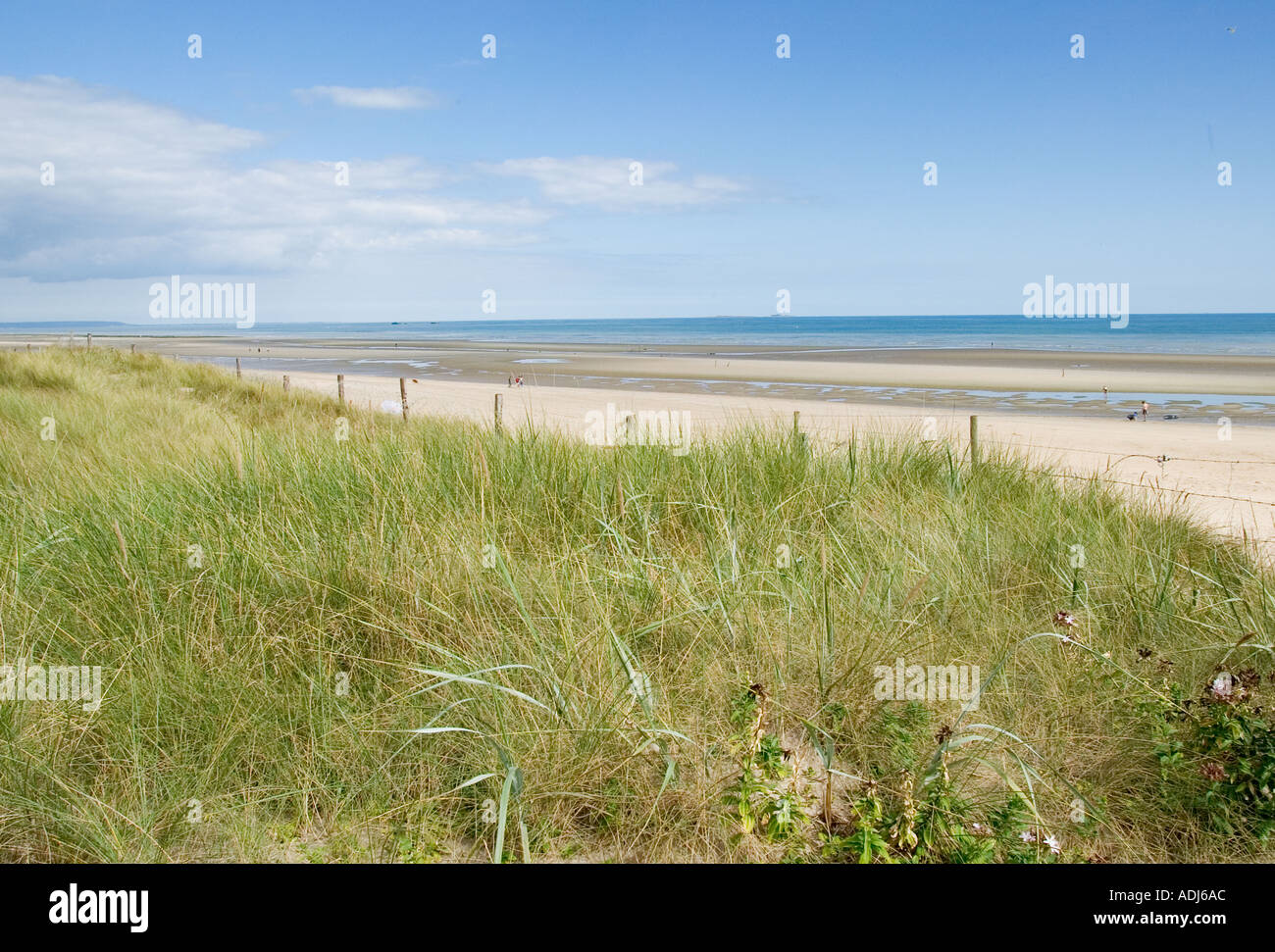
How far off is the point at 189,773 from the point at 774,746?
6.27 feet

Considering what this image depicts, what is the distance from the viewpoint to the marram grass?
267 cm

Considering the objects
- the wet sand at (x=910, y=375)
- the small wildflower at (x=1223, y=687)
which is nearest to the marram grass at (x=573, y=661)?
A: the small wildflower at (x=1223, y=687)

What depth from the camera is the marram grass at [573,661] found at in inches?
105

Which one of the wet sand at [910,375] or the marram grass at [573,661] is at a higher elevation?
the wet sand at [910,375]

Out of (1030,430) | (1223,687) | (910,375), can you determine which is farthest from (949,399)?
(1223,687)

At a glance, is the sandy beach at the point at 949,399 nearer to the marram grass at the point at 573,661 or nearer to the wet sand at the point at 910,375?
the wet sand at the point at 910,375

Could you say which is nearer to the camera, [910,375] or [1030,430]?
[1030,430]

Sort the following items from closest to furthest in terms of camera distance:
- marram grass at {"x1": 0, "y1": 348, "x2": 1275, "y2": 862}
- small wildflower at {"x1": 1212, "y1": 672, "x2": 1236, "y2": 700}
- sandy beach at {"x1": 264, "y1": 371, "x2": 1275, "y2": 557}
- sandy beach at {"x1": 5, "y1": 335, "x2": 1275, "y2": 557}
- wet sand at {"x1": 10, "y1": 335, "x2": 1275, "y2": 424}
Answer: marram grass at {"x1": 0, "y1": 348, "x2": 1275, "y2": 862} → small wildflower at {"x1": 1212, "y1": 672, "x2": 1236, "y2": 700} → sandy beach at {"x1": 264, "y1": 371, "x2": 1275, "y2": 557} → sandy beach at {"x1": 5, "y1": 335, "x2": 1275, "y2": 557} → wet sand at {"x1": 10, "y1": 335, "x2": 1275, "y2": 424}

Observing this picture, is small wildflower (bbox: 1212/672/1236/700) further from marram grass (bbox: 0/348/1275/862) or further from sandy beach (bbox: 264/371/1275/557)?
sandy beach (bbox: 264/371/1275/557)

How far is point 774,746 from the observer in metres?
2.70

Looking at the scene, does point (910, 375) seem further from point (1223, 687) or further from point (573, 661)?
point (573, 661)

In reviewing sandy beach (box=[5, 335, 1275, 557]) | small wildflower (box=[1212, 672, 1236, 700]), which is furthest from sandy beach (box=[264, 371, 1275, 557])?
small wildflower (box=[1212, 672, 1236, 700])

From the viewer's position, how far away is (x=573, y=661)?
3.17 metres

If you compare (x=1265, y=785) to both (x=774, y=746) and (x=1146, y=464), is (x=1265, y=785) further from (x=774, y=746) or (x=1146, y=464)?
(x=1146, y=464)
